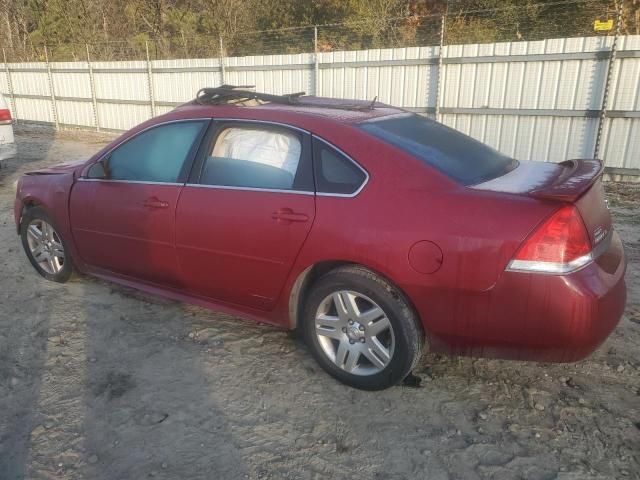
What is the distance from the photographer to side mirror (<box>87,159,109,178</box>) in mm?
3799

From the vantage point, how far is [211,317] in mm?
3809

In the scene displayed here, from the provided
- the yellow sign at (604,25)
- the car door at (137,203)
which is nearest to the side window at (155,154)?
the car door at (137,203)

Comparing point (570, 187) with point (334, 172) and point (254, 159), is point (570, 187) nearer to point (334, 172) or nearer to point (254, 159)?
point (334, 172)

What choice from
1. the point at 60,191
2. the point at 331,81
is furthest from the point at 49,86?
the point at 60,191

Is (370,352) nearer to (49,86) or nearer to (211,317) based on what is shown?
(211,317)

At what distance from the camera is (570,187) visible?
99.0 inches

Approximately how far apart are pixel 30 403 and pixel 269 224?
1.61 meters

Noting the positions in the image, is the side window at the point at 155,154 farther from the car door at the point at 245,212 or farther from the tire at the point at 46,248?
the tire at the point at 46,248

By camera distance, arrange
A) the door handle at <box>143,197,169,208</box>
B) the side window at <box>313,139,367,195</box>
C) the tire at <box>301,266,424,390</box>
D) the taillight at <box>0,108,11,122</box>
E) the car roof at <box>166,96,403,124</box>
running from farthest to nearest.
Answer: the taillight at <box>0,108,11,122</box> → the door handle at <box>143,197,169,208</box> → the car roof at <box>166,96,403,124</box> → the side window at <box>313,139,367,195</box> → the tire at <box>301,266,424,390</box>

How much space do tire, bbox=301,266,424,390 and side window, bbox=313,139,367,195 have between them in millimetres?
432

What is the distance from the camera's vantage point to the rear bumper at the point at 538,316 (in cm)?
234

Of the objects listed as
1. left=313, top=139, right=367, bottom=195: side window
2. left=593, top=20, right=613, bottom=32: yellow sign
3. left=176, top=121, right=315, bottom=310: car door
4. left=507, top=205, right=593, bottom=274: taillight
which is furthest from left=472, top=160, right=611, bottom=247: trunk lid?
left=593, top=20, right=613, bottom=32: yellow sign

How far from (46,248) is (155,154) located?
62.9 inches

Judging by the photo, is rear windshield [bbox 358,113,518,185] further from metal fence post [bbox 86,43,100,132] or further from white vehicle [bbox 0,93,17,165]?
metal fence post [bbox 86,43,100,132]
